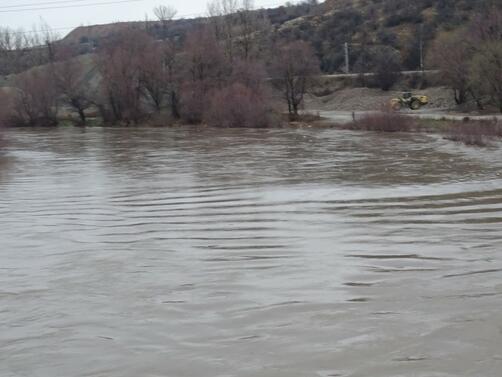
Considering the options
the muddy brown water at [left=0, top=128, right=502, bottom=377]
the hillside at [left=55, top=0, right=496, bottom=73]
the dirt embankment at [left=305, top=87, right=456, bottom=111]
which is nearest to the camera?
the muddy brown water at [left=0, top=128, right=502, bottom=377]

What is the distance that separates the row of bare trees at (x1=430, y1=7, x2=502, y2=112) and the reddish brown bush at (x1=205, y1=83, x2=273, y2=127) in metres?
15.4

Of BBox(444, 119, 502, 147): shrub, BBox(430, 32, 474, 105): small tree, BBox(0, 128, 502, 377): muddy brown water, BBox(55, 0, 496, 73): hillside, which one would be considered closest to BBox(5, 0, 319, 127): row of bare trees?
BBox(430, 32, 474, 105): small tree

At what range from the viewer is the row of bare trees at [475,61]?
43.6 meters

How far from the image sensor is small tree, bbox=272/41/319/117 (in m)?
56.2

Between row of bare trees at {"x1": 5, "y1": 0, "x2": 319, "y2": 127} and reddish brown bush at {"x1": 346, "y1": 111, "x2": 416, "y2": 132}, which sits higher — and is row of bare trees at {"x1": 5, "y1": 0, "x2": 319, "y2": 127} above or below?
above

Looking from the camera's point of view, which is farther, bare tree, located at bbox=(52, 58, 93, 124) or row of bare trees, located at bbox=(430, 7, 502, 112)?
bare tree, located at bbox=(52, 58, 93, 124)

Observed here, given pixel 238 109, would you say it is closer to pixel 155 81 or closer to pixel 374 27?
pixel 155 81

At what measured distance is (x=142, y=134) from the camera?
47.4 metres

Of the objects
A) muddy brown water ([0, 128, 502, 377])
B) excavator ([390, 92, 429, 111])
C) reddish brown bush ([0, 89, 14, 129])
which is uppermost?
reddish brown bush ([0, 89, 14, 129])

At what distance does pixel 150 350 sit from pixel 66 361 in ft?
2.59

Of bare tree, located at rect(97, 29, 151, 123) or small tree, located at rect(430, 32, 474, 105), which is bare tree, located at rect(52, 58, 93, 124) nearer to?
bare tree, located at rect(97, 29, 151, 123)

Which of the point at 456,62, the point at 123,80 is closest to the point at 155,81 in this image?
the point at 123,80

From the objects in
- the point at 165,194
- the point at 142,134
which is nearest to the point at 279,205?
the point at 165,194

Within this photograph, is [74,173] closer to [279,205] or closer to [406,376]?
[279,205]
